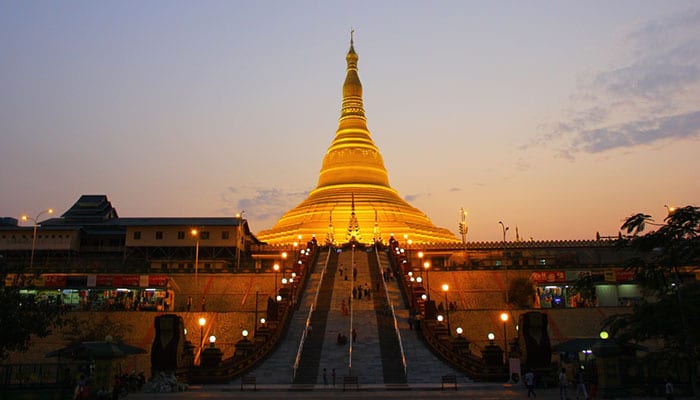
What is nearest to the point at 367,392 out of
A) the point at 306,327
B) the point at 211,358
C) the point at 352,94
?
the point at 211,358

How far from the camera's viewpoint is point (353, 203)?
251ft

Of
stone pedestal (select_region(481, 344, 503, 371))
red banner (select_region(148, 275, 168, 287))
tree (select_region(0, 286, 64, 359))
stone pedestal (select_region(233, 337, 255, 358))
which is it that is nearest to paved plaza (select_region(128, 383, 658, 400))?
stone pedestal (select_region(481, 344, 503, 371))

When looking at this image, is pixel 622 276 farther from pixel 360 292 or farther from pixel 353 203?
pixel 353 203

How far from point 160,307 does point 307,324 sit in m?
18.2

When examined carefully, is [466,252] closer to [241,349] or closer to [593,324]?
[593,324]

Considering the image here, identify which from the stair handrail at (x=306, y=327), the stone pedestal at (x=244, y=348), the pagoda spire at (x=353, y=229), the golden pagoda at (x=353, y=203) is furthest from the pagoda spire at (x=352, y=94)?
the stone pedestal at (x=244, y=348)

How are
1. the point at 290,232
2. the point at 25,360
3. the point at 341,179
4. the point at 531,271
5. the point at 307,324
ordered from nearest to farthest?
the point at 307,324 < the point at 25,360 < the point at 531,271 < the point at 290,232 < the point at 341,179

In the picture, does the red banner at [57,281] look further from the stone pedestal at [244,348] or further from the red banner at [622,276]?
the red banner at [622,276]

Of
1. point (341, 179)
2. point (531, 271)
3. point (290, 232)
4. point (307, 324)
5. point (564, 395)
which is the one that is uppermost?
point (341, 179)

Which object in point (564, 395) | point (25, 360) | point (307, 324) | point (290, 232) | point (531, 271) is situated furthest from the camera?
point (290, 232)

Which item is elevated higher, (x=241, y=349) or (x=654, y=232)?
(x=654, y=232)

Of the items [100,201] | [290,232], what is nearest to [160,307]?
[290,232]

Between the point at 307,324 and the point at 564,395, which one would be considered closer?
the point at 564,395

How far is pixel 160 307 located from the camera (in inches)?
1925
